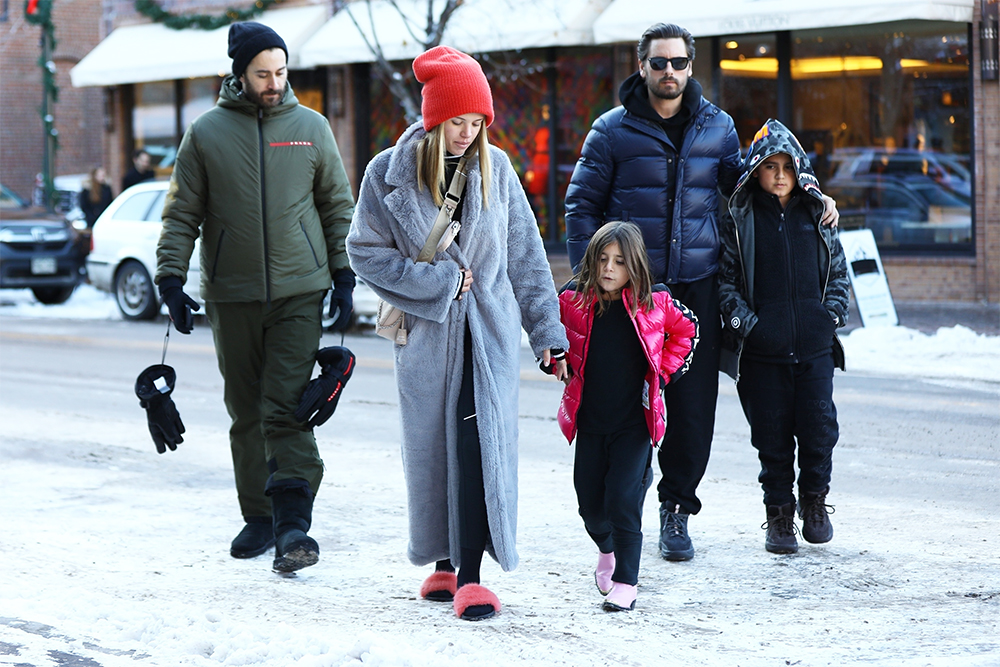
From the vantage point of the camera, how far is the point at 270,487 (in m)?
5.27

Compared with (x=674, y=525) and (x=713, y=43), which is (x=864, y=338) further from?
(x=674, y=525)

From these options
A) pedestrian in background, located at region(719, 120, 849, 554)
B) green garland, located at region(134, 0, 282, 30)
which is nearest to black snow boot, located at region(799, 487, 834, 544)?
pedestrian in background, located at region(719, 120, 849, 554)

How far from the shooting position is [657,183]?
5277 mm

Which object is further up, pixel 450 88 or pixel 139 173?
pixel 450 88

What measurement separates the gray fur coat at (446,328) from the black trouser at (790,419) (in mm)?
1090

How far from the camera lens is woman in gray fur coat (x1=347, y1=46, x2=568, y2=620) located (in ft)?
15.0

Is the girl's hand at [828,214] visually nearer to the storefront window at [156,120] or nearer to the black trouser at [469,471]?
the black trouser at [469,471]

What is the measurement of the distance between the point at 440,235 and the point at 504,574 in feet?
4.51

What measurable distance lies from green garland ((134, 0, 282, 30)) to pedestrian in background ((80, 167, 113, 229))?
306cm

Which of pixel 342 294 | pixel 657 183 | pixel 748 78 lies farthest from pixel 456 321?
pixel 748 78

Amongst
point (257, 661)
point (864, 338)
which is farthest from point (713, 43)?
point (257, 661)

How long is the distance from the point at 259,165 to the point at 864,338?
8.40 metres

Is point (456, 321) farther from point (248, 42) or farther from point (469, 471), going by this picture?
point (248, 42)

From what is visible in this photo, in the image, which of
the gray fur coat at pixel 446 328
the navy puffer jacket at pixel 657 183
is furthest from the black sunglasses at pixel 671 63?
the gray fur coat at pixel 446 328
